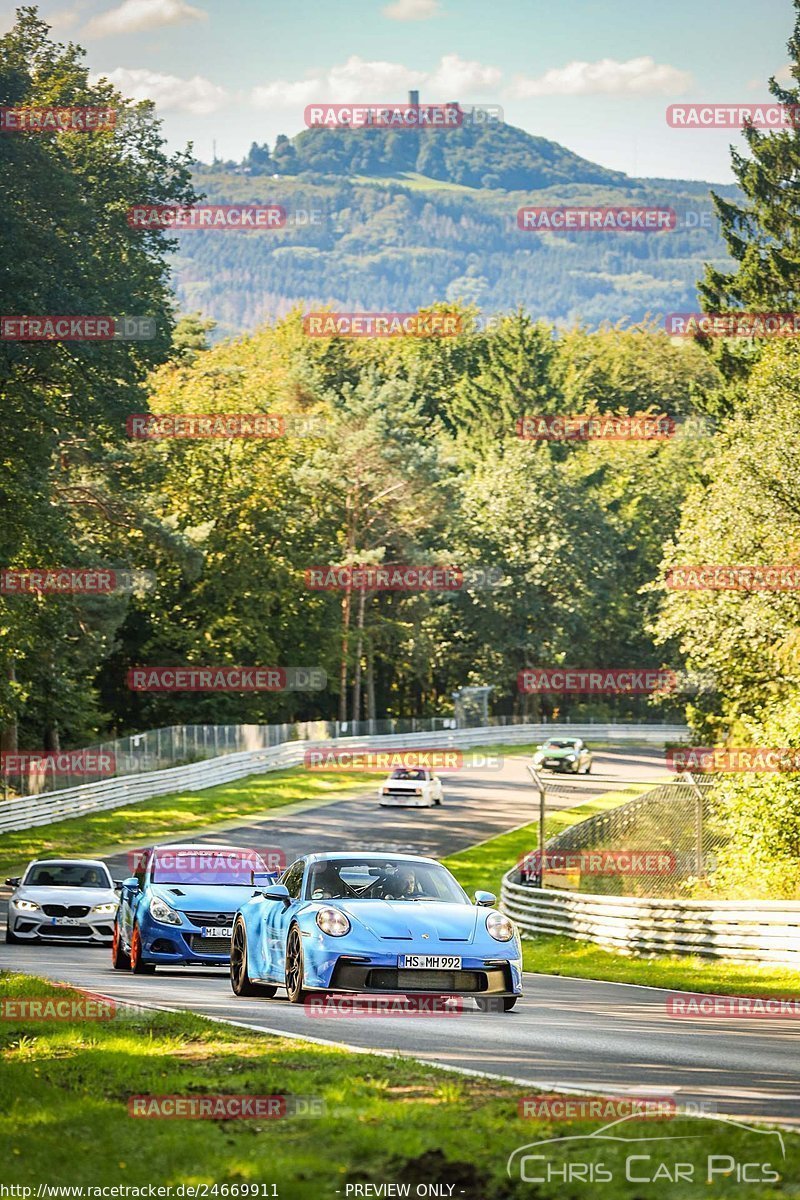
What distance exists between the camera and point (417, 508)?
3472 inches

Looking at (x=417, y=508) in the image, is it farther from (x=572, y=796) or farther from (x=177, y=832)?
(x=177, y=832)

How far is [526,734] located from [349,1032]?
79.3 meters

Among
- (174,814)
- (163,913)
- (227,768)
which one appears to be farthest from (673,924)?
(227,768)

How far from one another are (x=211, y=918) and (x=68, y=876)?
8.29 m

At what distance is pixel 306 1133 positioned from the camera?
7938 millimetres

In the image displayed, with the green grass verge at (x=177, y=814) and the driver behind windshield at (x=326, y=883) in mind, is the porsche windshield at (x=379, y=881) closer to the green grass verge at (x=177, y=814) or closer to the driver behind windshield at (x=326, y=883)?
the driver behind windshield at (x=326, y=883)

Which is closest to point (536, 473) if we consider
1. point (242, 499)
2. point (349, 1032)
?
point (242, 499)

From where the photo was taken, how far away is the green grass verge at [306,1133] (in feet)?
22.9

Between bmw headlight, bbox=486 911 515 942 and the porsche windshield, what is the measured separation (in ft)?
1.82

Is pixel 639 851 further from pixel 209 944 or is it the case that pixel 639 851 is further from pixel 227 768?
pixel 227 768

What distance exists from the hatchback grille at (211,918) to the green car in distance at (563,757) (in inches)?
1933

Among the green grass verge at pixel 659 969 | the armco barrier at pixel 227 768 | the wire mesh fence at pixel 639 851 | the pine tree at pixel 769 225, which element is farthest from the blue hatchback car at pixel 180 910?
the pine tree at pixel 769 225

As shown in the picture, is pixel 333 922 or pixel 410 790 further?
pixel 410 790

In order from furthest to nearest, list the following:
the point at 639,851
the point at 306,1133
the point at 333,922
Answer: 1. the point at 639,851
2. the point at 333,922
3. the point at 306,1133
